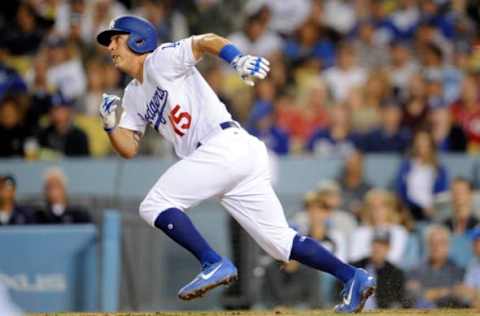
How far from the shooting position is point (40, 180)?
36.0ft

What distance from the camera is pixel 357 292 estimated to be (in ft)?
23.9

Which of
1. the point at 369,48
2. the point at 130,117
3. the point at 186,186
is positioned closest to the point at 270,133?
the point at 369,48

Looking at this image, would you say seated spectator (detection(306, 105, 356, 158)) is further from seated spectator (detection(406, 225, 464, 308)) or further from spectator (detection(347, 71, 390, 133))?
seated spectator (detection(406, 225, 464, 308))

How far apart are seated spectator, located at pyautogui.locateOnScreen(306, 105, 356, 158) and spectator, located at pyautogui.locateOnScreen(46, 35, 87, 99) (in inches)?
104

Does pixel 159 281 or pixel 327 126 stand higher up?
pixel 327 126

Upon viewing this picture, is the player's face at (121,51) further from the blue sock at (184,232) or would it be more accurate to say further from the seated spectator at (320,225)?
the seated spectator at (320,225)

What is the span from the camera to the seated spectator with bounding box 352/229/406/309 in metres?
9.83

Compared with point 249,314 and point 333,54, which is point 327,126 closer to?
point 333,54

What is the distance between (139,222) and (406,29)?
515 centimetres

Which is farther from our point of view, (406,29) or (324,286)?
(406,29)

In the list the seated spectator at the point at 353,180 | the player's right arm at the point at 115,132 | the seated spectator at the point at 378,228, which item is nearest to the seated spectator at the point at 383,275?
the seated spectator at the point at 378,228

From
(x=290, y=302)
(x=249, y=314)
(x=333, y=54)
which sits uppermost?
(x=333, y=54)

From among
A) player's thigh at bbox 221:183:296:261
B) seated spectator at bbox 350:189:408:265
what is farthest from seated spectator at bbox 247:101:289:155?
player's thigh at bbox 221:183:296:261

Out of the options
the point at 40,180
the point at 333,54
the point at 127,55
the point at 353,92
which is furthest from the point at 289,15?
the point at 127,55
